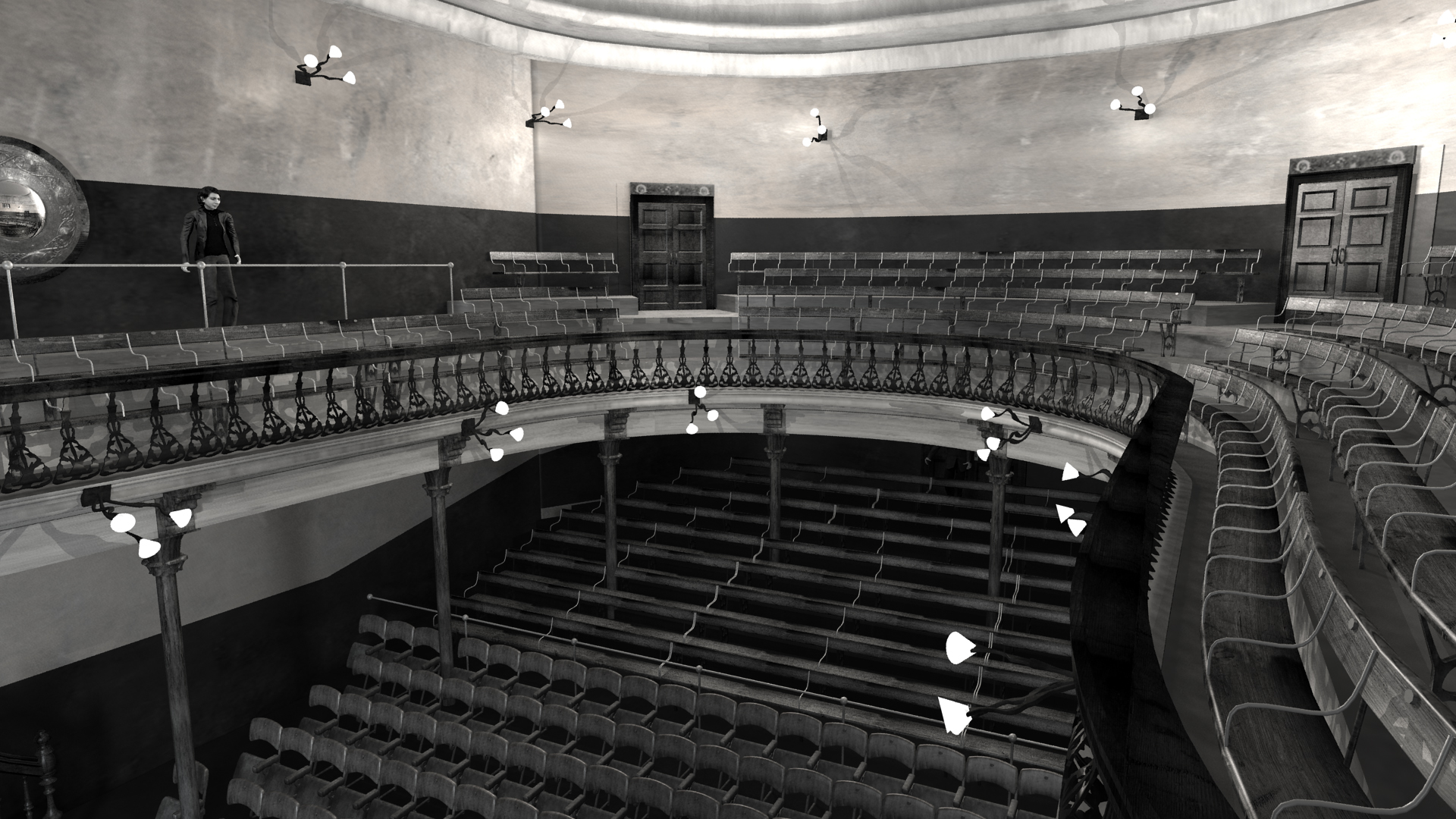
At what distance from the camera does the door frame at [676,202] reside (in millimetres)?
15398

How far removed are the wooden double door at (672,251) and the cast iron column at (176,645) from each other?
31.7ft

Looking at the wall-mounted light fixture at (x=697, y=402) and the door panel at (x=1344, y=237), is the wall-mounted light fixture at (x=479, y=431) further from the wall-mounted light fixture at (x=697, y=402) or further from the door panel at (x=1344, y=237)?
the door panel at (x=1344, y=237)

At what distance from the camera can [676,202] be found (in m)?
15.6

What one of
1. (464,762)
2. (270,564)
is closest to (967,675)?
(464,762)

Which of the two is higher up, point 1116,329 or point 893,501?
point 1116,329

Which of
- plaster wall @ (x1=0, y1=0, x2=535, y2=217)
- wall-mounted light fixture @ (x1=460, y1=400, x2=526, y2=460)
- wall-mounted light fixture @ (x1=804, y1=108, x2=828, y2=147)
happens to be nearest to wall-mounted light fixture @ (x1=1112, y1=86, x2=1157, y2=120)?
wall-mounted light fixture @ (x1=804, y1=108, x2=828, y2=147)

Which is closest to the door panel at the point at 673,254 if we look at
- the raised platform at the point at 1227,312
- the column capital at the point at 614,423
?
the column capital at the point at 614,423

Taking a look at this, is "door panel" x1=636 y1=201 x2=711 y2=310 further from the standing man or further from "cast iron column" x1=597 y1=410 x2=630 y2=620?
the standing man

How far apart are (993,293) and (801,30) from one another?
5.91 meters

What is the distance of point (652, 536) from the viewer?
44.1 feet

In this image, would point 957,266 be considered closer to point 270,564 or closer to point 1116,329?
point 1116,329

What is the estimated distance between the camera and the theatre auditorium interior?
19.8 feet

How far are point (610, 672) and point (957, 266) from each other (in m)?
8.66

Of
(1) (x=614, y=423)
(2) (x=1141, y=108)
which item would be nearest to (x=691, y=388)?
(1) (x=614, y=423)
